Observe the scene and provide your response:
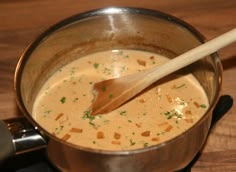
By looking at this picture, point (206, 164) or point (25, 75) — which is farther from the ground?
point (25, 75)

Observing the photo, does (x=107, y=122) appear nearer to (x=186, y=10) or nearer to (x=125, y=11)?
(x=125, y=11)

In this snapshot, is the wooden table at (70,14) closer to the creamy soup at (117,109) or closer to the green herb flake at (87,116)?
the creamy soup at (117,109)

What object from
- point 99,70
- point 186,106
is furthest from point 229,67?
point 99,70

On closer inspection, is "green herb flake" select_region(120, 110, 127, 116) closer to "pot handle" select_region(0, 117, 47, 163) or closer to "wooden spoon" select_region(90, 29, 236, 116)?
"wooden spoon" select_region(90, 29, 236, 116)

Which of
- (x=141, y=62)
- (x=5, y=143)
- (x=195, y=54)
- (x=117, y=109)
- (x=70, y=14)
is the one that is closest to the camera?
(x=5, y=143)

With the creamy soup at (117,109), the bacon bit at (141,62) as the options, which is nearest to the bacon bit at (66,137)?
the creamy soup at (117,109)

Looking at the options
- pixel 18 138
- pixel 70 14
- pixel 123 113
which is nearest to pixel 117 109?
pixel 123 113

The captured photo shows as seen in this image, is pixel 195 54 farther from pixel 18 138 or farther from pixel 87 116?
pixel 18 138
